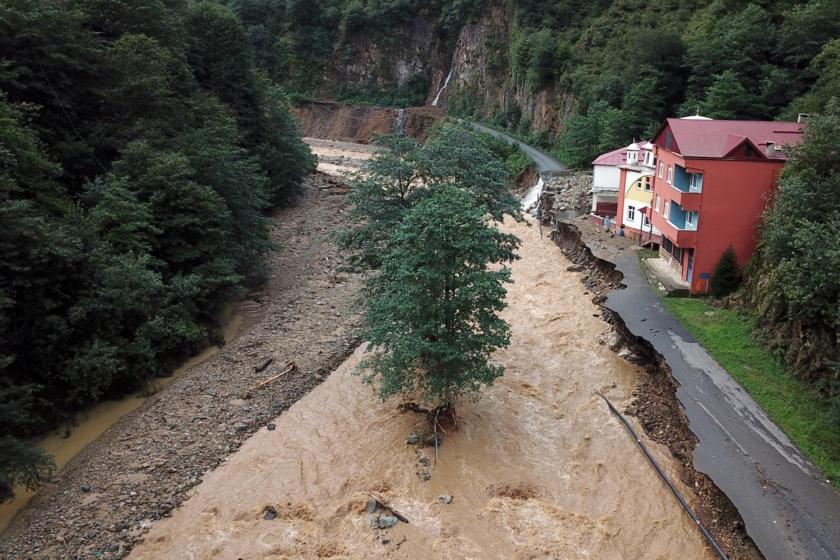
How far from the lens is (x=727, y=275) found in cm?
2375

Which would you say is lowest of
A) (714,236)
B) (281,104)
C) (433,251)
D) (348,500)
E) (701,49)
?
(348,500)

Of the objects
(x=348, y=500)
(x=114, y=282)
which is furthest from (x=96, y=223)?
(x=348, y=500)

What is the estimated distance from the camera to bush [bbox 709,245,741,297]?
23766mm

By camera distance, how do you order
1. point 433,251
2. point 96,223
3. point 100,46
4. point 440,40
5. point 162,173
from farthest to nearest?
point 440,40 → point 100,46 → point 162,173 → point 96,223 → point 433,251

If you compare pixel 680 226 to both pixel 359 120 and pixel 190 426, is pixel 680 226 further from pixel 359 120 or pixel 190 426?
pixel 359 120

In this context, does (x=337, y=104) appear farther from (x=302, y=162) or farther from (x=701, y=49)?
(x=701, y=49)

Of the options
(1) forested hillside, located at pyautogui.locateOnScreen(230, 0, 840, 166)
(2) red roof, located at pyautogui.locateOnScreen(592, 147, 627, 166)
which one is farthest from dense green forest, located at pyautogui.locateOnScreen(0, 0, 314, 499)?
(1) forested hillside, located at pyautogui.locateOnScreen(230, 0, 840, 166)

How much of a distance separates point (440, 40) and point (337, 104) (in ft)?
61.6

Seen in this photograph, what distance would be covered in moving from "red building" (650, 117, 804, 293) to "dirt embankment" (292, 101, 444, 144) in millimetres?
60746

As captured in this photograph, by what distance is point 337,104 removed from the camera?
94.4 m

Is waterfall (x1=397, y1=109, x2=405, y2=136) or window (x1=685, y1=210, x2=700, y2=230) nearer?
window (x1=685, y1=210, x2=700, y2=230)

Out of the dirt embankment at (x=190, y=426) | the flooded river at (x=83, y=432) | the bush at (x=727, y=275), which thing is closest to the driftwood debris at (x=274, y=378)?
the dirt embankment at (x=190, y=426)

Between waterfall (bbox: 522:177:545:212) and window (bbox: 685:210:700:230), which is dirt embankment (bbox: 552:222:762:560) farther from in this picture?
waterfall (bbox: 522:177:545:212)

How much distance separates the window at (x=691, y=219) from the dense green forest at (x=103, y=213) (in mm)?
18929
